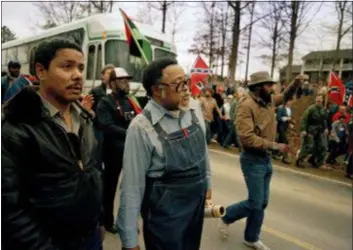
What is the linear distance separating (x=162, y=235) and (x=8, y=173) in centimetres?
97

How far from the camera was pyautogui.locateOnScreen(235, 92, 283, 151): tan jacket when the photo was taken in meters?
3.66

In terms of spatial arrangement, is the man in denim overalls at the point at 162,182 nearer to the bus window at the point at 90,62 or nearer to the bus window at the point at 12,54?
the bus window at the point at 90,62

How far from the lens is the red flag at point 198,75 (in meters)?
11.5

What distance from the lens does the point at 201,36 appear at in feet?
102

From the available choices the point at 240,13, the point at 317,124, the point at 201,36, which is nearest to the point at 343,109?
the point at 317,124

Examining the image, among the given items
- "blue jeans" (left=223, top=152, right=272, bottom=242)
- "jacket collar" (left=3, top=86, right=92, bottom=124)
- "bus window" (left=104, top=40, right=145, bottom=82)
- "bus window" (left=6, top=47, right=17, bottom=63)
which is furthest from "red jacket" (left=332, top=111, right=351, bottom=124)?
"bus window" (left=6, top=47, right=17, bottom=63)

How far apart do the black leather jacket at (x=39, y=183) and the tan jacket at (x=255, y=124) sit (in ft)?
7.35

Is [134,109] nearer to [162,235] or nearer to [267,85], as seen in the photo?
[267,85]

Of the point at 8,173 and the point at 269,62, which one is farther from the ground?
the point at 269,62

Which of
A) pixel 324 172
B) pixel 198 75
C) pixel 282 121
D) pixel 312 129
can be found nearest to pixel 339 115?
pixel 282 121

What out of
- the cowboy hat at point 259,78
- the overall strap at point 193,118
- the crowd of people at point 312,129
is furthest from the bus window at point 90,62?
the overall strap at point 193,118

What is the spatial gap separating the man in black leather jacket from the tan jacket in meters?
2.12

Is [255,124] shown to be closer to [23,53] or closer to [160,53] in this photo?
[160,53]

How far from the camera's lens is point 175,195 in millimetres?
2088
